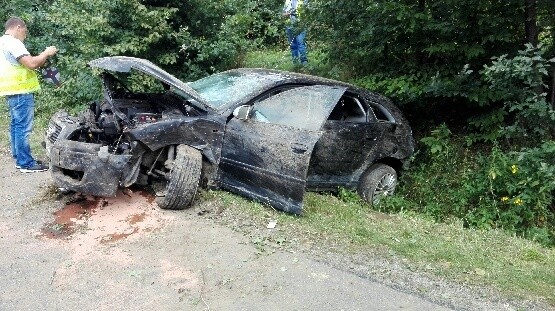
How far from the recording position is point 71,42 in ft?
33.5

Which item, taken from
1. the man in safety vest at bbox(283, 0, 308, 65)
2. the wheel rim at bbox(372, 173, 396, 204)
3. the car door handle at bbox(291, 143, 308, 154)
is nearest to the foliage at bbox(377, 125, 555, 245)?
the wheel rim at bbox(372, 173, 396, 204)

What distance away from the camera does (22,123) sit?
6.62 metres

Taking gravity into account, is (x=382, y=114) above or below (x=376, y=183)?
above

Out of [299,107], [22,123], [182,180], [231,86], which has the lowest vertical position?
[182,180]

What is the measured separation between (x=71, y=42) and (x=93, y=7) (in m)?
1.85

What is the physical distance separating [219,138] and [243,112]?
Result: 0.39m

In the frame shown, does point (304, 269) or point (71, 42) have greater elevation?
point (71, 42)

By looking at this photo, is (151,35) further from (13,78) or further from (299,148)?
(299,148)

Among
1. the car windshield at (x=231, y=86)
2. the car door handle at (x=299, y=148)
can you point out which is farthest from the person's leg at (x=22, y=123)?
the car door handle at (x=299, y=148)

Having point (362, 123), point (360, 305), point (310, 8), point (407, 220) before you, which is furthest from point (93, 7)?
point (360, 305)

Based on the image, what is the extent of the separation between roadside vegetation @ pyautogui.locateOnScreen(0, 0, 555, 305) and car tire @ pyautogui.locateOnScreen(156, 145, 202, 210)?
46 cm

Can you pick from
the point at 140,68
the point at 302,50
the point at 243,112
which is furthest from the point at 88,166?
the point at 302,50

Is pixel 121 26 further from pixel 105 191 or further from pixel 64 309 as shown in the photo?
pixel 64 309

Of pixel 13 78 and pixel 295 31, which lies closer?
pixel 13 78
